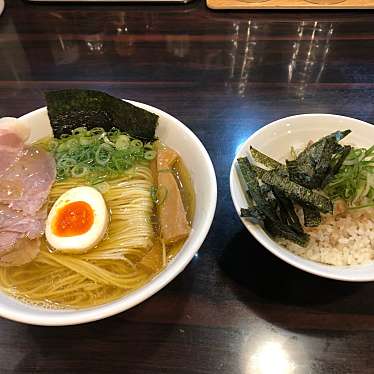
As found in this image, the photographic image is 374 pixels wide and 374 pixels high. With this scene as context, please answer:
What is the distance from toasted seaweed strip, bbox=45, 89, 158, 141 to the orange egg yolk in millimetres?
341

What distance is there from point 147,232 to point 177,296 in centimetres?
23

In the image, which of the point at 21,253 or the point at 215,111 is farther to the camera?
the point at 215,111

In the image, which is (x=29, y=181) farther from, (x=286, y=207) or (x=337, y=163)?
(x=337, y=163)

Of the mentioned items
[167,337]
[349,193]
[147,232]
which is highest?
[349,193]

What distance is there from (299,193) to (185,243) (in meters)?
0.39

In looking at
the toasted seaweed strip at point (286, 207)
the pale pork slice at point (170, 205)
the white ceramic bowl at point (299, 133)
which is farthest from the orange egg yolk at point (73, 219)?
the toasted seaweed strip at point (286, 207)

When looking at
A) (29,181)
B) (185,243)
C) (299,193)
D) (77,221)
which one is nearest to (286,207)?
(299,193)

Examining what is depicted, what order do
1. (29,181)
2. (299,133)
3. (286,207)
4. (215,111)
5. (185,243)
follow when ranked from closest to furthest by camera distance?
1. (185,243)
2. (286,207)
3. (29,181)
4. (299,133)
5. (215,111)

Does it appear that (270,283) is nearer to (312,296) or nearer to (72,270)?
(312,296)

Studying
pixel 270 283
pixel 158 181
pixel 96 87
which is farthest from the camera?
pixel 96 87

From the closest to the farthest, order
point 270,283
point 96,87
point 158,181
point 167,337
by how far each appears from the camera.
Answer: point 167,337
point 270,283
point 158,181
point 96,87

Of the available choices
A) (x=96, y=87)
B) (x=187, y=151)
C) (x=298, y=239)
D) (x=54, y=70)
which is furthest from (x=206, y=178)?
(x=54, y=70)

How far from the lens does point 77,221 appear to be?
133 centimetres

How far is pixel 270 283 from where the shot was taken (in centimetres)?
133
